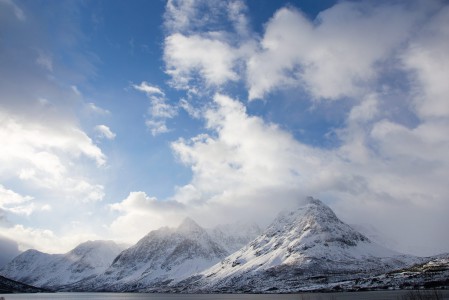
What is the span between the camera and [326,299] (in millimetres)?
144875

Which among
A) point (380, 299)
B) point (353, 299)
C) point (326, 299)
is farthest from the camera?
point (326, 299)

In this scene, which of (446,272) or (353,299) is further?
(446,272)

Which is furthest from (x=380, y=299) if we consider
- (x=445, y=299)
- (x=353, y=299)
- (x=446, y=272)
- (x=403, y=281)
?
(x=446, y=272)

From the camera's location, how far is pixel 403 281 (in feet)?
622

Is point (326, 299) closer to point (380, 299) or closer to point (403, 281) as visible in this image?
point (380, 299)

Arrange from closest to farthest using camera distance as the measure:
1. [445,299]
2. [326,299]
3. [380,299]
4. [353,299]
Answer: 1. [445,299]
2. [380,299]
3. [353,299]
4. [326,299]

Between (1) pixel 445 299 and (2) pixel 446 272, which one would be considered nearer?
(1) pixel 445 299

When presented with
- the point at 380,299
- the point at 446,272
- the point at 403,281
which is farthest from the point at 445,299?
the point at 446,272

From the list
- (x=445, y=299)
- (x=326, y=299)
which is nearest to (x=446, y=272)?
(x=326, y=299)

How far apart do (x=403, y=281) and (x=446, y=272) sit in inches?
1019

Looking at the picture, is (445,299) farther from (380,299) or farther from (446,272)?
(446,272)

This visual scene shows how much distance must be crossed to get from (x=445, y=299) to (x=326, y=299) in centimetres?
5340

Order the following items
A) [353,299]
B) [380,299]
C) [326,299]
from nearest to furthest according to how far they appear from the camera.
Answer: [380,299], [353,299], [326,299]

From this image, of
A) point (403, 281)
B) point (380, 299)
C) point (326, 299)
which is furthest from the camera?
point (403, 281)
